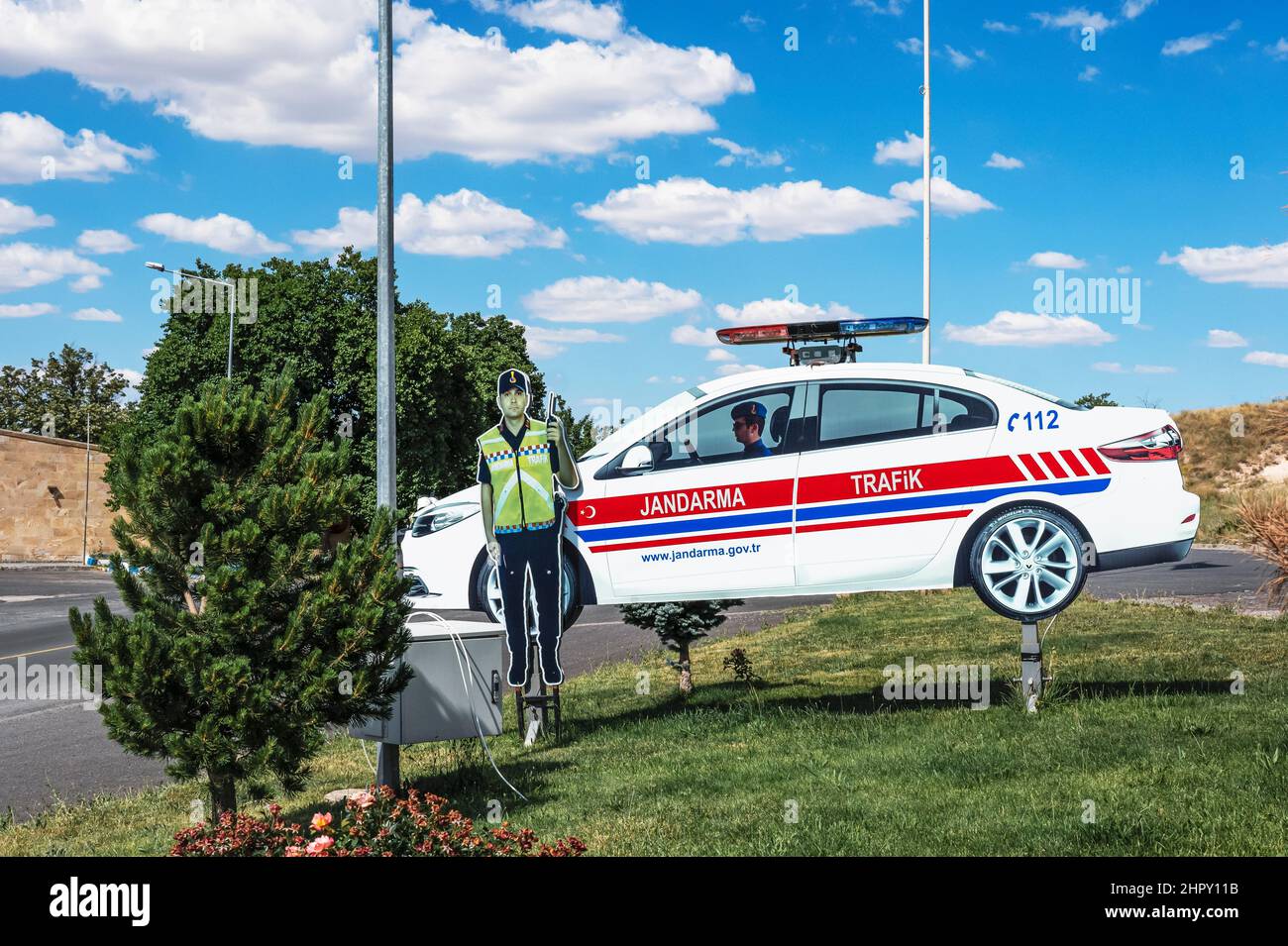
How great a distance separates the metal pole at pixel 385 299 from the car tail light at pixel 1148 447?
16.8ft

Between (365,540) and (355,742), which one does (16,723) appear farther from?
(365,540)

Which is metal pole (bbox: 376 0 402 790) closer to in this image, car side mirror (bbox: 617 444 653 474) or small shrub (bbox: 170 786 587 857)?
car side mirror (bbox: 617 444 653 474)

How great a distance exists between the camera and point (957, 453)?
877 cm

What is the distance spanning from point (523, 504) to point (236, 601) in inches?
86.2

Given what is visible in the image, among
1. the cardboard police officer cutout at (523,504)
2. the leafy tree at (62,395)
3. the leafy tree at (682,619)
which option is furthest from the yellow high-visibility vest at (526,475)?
the leafy tree at (62,395)

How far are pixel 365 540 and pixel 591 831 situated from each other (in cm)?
235

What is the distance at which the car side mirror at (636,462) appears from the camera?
8953 mm

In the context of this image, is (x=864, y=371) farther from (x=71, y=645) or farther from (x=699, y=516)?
(x=71, y=645)

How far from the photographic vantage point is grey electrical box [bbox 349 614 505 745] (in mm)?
8578

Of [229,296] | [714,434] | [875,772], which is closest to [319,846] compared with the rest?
[875,772]

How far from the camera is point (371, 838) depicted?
21.4 ft

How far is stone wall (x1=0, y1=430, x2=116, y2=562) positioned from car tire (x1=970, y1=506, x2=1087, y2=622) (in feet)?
150

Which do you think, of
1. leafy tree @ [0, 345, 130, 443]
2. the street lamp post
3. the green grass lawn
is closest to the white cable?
the green grass lawn
